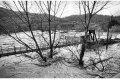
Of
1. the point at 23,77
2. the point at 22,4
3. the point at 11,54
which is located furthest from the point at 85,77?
the point at 11,54

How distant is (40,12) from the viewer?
708 cm

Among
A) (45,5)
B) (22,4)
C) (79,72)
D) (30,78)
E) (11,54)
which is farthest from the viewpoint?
(11,54)

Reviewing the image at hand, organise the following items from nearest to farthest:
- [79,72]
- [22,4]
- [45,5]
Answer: [22,4], [79,72], [45,5]

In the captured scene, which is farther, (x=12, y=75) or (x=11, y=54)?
(x=11, y=54)

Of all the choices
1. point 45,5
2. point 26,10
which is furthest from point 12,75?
point 45,5

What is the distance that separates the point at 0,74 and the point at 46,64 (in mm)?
3499

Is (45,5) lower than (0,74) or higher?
higher

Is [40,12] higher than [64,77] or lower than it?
higher

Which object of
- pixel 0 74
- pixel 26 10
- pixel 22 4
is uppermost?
pixel 22 4

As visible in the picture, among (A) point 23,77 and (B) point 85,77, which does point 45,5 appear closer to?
(A) point 23,77

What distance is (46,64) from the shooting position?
24.2ft

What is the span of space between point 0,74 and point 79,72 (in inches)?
234

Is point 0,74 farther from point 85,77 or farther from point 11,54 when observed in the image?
point 85,77

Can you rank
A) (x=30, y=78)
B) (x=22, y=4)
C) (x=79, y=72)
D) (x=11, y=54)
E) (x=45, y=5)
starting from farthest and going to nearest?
(x=11, y=54) → (x=45, y=5) → (x=79, y=72) → (x=22, y=4) → (x=30, y=78)
